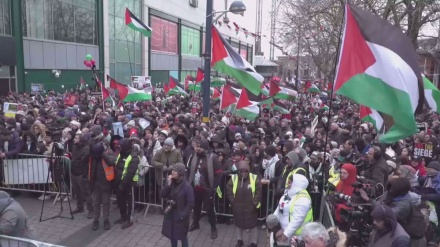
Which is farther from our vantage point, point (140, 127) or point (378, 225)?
point (140, 127)

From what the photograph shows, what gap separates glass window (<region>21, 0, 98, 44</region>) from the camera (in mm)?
24672

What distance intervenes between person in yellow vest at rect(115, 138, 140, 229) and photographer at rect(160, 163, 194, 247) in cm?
135

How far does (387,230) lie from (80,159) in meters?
5.34

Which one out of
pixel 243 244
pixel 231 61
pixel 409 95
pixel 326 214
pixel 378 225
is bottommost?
pixel 243 244

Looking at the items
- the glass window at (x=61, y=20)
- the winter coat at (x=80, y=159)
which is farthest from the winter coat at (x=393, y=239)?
the glass window at (x=61, y=20)

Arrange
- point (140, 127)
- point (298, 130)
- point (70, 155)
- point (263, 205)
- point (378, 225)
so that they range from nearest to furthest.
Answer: point (378, 225), point (263, 205), point (70, 155), point (140, 127), point (298, 130)

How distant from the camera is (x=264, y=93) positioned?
16328 mm

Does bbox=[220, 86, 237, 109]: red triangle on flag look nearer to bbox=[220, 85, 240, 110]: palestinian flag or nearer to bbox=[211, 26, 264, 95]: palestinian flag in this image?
bbox=[220, 85, 240, 110]: palestinian flag

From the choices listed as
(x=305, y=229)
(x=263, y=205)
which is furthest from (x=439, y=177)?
(x=305, y=229)

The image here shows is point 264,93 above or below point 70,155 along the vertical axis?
above

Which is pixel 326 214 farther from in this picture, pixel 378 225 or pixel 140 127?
pixel 140 127

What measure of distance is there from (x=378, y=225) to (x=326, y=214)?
1498mm

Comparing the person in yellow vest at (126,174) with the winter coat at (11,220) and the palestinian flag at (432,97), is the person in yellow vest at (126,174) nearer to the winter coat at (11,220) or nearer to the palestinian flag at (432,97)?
the winter coat at (11,220)

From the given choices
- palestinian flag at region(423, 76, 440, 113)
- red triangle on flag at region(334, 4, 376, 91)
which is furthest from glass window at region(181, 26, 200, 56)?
red triangle on flag at region(334, 4, 376, 91)
